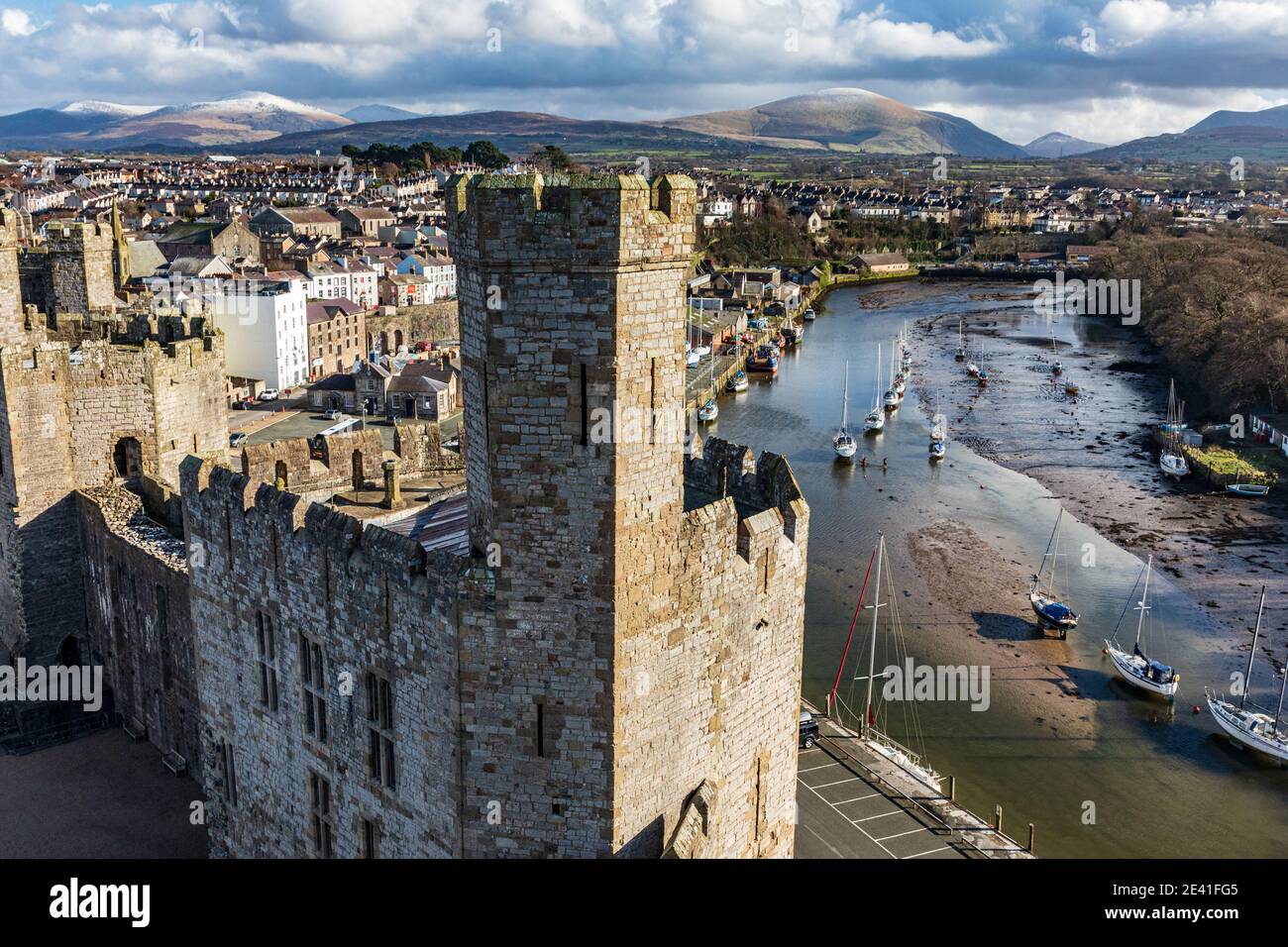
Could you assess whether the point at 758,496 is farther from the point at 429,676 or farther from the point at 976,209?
the point at 976,209

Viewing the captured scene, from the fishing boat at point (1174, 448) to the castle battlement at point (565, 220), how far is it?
5303 cm

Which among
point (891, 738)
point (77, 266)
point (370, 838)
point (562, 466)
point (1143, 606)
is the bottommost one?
point (891, 738)

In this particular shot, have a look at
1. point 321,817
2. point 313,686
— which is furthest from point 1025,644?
point 313,686

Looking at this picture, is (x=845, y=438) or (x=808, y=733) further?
(x=845, y=438)

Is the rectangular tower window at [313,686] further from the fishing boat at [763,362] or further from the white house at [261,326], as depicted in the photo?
the fishing boat at [763,362]

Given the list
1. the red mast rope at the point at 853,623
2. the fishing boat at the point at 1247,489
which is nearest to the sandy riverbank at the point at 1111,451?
the fishing boat at the point at 1247,489

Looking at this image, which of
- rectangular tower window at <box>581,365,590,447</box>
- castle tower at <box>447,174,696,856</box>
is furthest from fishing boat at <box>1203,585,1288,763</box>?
rectangular tower window at <box>581,365,590,447</box>

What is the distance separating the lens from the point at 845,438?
60.8 metres

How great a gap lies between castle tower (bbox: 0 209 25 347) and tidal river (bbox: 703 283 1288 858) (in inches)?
891

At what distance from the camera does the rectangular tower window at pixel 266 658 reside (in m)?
14.7

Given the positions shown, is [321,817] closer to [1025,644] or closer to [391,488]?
[391,488]

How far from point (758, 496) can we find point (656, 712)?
4.60 m

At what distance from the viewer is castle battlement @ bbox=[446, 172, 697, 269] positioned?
10016 millimetres

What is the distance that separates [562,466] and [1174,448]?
56798 millimetres
